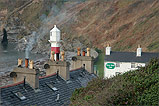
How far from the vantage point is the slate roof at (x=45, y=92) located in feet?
56.8

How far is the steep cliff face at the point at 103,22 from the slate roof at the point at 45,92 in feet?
191

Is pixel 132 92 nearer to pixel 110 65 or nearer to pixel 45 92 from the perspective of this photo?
pixel 45 92

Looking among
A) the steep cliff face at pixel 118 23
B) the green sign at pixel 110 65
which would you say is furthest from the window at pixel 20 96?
the steep cliff face at pixel 118 23

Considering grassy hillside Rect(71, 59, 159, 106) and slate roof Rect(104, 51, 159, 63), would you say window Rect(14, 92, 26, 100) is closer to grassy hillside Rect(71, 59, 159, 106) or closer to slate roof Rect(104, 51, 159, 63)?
grassy hillside Rect(71, 59, 159, 106)

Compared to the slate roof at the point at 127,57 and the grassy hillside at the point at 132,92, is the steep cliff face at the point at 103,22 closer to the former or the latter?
the slate roof at the point at 127,57

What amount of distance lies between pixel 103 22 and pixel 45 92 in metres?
111

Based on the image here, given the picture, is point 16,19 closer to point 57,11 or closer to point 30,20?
point 30,20

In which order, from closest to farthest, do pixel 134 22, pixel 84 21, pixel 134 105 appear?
Answer: pixel 134 105 < pixel 134 22 < pixel 84 21

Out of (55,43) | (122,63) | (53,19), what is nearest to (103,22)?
(53,19)

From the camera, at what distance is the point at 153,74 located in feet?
49.7

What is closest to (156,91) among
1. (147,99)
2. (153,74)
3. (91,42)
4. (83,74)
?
(147,99)

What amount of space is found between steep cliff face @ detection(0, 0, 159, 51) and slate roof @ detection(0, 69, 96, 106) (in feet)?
191

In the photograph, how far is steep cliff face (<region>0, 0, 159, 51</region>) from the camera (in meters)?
105

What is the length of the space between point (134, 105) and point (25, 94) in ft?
23.4
